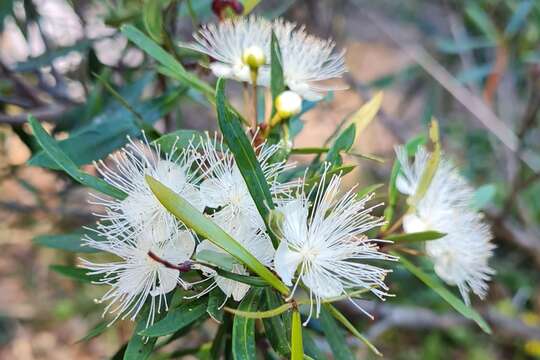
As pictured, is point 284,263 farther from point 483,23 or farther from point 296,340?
point 483,23

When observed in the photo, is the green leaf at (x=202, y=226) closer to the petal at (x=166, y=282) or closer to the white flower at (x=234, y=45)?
the petal at (x=166, y=282)

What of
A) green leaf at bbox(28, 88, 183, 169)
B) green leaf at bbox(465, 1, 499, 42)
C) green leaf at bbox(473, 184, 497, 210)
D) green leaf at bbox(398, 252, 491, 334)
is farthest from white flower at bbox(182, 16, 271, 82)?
green leaf at bbox(465, 1, 499, 42)

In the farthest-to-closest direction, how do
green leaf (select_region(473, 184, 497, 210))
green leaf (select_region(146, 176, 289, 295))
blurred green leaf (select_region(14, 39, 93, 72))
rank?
blurred green leaf (select_region(14, 39, 93, 72)), green leaf (select_region(473, 184, 497, 210)), green leaf (select_region(146, 176, 289, 295))

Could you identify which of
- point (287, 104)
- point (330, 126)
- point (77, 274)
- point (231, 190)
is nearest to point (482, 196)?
point (287, 104)

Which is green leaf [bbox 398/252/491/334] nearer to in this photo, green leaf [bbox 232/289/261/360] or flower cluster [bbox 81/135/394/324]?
flower cluster [bbox 81/135/394/324]

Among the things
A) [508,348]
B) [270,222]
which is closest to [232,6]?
[270,222]

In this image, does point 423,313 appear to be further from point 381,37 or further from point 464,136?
point 381,37

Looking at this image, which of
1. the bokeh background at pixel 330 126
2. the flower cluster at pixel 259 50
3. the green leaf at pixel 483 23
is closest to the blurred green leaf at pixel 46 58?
the bokeh background at pixel 330 126
